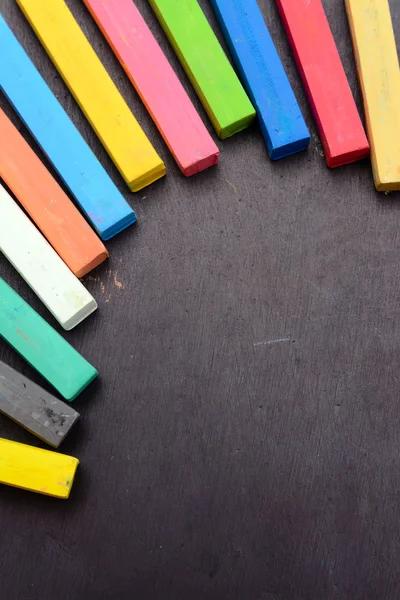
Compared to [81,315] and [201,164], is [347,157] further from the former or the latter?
[81,315]

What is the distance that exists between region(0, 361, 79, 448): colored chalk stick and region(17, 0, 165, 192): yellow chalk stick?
1.92ft

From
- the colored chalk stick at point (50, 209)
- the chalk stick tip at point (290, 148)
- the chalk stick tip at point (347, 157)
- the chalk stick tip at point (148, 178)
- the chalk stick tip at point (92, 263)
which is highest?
the colored chalk stick at point (50, 209)

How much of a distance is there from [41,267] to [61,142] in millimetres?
337

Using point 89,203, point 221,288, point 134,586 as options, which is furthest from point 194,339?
point 134,586

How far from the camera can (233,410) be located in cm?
185

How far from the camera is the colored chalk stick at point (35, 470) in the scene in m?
1.73

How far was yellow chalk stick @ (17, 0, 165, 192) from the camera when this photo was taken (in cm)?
191

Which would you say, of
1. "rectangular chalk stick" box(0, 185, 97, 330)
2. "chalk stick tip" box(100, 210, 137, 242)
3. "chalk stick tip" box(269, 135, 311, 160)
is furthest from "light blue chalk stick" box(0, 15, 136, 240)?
"chalk stick tip" box(269, 135, 311, 160)

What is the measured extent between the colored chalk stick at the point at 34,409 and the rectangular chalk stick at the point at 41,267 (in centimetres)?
18

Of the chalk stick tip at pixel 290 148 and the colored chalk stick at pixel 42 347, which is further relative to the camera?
the chalk stick tip at pixel 290 148

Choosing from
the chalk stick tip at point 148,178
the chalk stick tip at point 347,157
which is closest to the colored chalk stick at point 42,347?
the chalk stick tip at point 148,178

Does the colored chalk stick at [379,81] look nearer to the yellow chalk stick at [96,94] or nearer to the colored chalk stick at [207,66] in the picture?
the colored chalk stick at [207,66]

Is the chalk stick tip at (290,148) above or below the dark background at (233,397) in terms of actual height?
above

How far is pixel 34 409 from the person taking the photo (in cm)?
176
